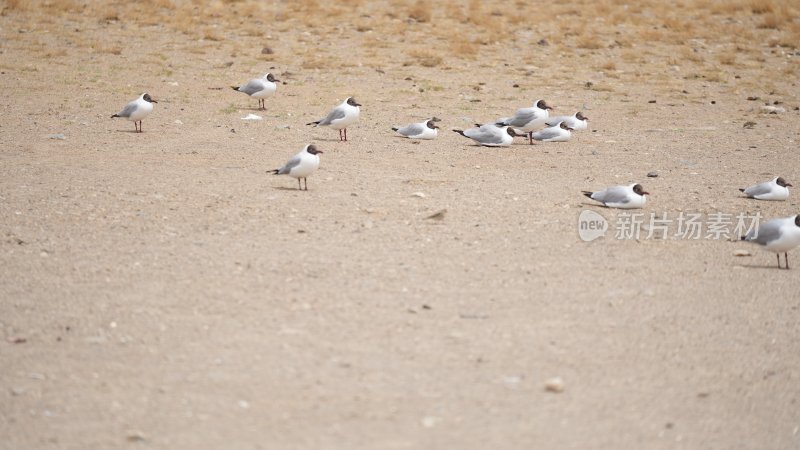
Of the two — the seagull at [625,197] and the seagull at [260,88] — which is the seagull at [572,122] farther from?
the seagull at [625,197]

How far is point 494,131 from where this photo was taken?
45.6 ft

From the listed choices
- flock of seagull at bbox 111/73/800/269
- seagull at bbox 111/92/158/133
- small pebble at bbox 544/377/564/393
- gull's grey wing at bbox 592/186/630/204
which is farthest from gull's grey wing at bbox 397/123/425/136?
small pebble at bbox 544/377/564/393

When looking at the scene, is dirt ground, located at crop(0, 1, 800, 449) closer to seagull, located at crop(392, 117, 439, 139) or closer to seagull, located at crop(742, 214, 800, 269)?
seagull, located at crop(392, 117, 439, 139)

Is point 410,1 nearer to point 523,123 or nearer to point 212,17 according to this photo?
point 212,17

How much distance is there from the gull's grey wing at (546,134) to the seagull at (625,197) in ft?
12.7

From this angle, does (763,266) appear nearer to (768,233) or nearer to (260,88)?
(768,233)

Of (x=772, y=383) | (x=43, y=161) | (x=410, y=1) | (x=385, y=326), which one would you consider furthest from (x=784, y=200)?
(x=410, y=1)

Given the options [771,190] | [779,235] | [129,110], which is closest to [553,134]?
[771,190]

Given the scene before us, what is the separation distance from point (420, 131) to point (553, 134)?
72.1 inches

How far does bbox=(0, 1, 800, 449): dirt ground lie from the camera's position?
19.2 feet

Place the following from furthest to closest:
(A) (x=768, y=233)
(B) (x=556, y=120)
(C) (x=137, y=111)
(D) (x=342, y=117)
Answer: (B) (x=556, y=120) → (C) (x=137, y=111) → (D) (x=342, y=117) → (A) (x=768, y=233)

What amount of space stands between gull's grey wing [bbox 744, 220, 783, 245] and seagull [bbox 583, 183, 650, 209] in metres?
1.67

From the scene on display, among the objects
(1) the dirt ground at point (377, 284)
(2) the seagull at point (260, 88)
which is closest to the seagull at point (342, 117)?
(1) the dirt ground at point (377, 284)

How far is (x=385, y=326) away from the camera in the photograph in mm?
7035
